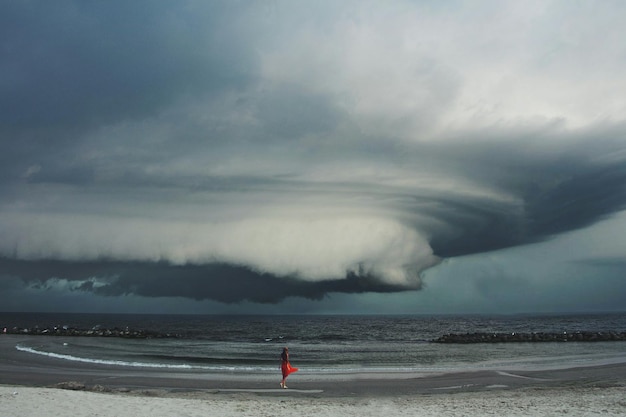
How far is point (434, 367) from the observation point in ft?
124

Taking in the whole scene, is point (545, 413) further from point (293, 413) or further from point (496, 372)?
Result: point (496, 372)

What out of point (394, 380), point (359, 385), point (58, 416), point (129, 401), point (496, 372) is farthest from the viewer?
point (496, 372)

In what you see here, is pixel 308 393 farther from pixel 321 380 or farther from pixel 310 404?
pixel 321 380

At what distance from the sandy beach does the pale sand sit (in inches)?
1.5

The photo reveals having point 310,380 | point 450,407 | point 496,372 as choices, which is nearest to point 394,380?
point 310,380

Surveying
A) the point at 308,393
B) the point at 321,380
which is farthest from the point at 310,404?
the point at 321,380

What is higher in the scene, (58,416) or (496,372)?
(58,416)

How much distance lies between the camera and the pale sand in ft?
59.0

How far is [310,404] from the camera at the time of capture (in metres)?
21.5

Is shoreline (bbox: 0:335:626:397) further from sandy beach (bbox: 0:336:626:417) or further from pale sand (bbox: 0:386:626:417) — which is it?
pale sand (bbox: 0:386:626:417)

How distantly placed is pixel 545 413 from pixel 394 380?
12922 millimetres

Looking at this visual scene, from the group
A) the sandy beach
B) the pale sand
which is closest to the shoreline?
the sandy beach

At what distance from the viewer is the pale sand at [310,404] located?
17984 mm

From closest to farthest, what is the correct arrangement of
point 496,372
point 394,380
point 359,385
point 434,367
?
point 359,385 → point 394,380 → point 496,372 → point 434,367
